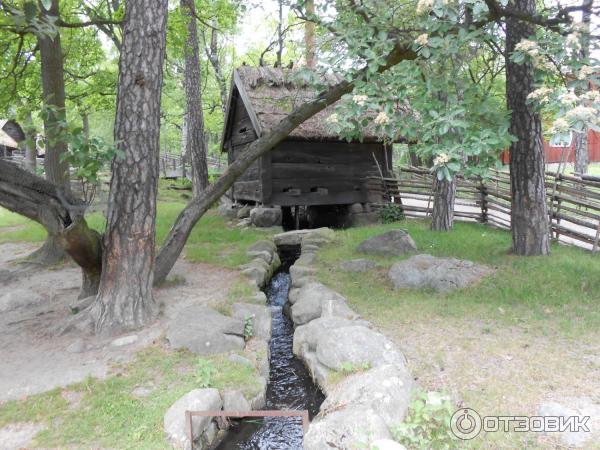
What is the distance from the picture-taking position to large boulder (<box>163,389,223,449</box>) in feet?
10.2

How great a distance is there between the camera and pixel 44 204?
184 inches

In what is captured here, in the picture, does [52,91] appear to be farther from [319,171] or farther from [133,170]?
[319,171]

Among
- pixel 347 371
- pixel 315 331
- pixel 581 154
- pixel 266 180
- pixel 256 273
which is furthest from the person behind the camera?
pixel 581 154

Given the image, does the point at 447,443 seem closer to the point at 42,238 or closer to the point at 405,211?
the point at 405,211

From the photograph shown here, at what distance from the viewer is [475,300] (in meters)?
5.31

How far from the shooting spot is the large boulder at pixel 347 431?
9.16ft

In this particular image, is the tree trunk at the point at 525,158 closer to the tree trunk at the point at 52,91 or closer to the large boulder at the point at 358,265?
the large boulder at the point at 358,265

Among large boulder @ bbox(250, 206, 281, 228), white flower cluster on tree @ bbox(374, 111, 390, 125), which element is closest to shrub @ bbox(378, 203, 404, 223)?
large boulder @ bbox(250, 206, 281, 228)

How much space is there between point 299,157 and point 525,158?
20.1 feet

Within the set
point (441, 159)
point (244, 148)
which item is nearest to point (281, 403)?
→ point (441, 159)

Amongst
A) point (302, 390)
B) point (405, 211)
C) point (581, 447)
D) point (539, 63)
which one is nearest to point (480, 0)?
point (539, 63)

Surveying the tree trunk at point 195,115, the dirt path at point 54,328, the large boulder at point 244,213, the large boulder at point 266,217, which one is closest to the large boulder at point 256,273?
the dirt path at point 54,328

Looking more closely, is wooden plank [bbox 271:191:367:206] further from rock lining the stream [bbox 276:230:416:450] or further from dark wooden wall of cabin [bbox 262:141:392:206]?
rock lining the stream [bbox 276:230:416:450]

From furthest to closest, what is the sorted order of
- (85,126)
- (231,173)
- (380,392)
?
(85,126) → (231,173) → (380,392)
